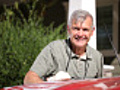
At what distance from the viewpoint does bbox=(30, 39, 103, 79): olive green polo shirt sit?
225cm

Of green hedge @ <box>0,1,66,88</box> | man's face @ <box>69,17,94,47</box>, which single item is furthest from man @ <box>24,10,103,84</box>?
green hedge @ <box>0,1,66,88</box>

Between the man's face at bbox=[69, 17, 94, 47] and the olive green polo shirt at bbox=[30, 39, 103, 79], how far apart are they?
0.10 meters

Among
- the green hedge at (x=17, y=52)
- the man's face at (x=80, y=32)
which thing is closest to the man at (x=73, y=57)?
the man's face at (x=80, y=32)

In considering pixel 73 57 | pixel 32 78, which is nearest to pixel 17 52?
pixel 73 57

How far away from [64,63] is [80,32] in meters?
0.25

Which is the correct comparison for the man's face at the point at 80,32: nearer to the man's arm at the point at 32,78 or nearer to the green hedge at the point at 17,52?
the man's arm at the point at 32,78

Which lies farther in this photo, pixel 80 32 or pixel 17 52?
pixel 17 52

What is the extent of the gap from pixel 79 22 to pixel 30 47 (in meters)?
2.22

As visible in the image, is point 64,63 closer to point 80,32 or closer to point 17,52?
point 80,32

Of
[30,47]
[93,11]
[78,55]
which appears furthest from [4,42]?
[78,55]

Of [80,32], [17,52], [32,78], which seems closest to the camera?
[32,78]

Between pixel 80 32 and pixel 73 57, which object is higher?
pixel 80 32

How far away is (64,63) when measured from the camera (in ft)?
7.57

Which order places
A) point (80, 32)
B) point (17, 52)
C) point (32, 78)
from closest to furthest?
point (32, 78)
point (80, 32)
point (17, 52)
